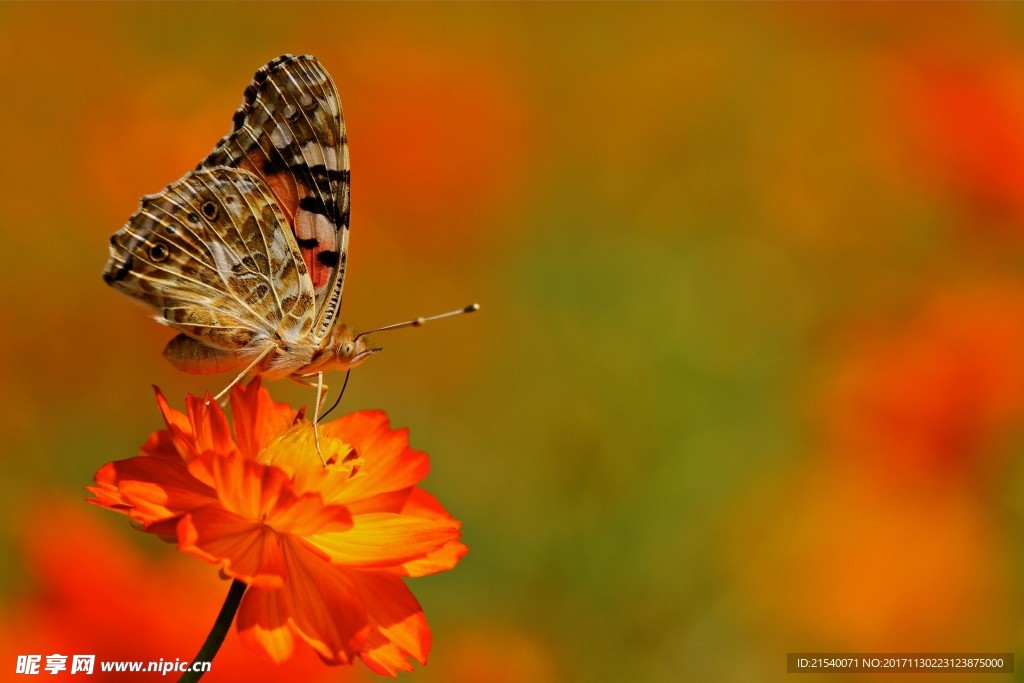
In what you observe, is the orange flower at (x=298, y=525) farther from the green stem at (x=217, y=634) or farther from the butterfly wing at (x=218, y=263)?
the butterfly wing at (x=218, y=263)

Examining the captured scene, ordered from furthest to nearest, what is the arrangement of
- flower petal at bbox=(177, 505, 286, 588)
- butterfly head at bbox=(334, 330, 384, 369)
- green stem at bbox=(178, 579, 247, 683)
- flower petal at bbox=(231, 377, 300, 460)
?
butterfly head at bbox=(334, 330, 384, 369)
flower petal at bbox=(231, 377, 300, 460)
flower petal at bbox=(177, 505, 286, 588)
green stem at bbox=(178, 579, 247, 683)

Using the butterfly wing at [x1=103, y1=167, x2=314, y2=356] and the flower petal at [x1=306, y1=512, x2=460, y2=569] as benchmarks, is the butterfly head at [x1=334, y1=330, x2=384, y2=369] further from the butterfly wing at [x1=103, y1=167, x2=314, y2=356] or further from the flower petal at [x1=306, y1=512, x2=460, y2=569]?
the flower petal at [x1=306, y1=512, x2=460, y2=569]

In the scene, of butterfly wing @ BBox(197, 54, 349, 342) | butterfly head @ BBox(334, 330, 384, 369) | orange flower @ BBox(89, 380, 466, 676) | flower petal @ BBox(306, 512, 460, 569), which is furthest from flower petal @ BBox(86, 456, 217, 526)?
butterfly wing @ BBox(197, 54, 349, 342)

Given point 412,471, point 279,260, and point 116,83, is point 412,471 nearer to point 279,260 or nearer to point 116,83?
point 279,260

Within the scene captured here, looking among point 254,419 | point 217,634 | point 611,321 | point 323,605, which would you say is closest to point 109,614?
point 254,419

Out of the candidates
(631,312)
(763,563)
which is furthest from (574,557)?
(631,312)

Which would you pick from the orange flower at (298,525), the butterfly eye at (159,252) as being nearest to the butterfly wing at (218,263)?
the butterfly eye at (159,252)

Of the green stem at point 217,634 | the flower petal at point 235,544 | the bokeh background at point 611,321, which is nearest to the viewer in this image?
the green stem at point 217,634
